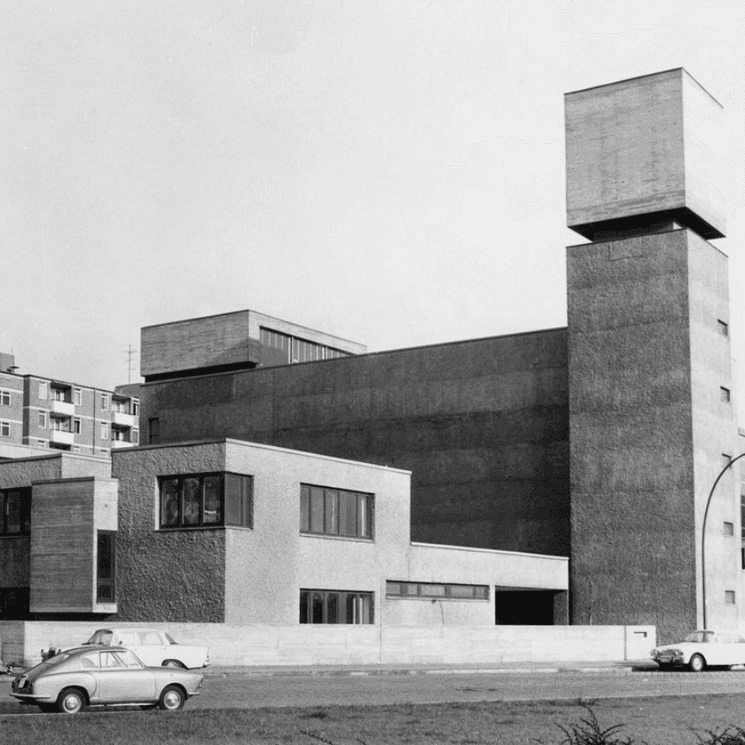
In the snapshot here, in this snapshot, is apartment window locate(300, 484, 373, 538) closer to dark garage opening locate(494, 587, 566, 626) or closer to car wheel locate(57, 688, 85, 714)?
dark garage opening locate(494, 587, 566, 626)

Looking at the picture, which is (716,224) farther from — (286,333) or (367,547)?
(286,333)

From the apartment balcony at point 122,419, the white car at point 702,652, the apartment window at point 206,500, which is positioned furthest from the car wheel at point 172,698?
the apartment balcony at point 122,419

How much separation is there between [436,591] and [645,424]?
1206 cm

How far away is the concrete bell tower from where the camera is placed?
5588 centimetres

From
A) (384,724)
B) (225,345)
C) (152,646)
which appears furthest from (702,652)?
(225,345)

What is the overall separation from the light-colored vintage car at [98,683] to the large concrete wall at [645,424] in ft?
114

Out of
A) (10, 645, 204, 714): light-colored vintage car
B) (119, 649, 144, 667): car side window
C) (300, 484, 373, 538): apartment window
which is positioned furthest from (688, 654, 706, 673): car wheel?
(119, 649, 144, 667): car side window

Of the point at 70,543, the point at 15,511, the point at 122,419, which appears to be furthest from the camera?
the point at 122,419

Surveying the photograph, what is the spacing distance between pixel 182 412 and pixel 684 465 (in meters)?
29.9

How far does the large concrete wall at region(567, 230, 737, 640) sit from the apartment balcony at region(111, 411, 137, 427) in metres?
85.9

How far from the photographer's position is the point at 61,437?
423 feet

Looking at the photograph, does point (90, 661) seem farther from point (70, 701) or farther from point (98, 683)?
point (70, 701)

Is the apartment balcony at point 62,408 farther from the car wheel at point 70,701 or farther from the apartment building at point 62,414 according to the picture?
the car wheel at point 70,701

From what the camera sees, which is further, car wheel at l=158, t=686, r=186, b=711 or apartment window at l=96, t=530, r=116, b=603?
apartment window at l=96, t=530, r=116, b=603
